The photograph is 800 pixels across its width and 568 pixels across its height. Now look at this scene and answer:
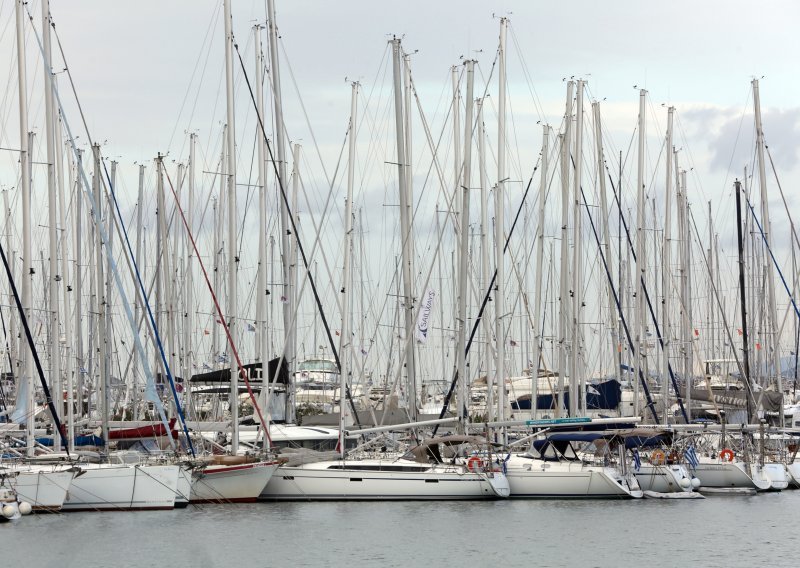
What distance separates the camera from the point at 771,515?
141 ft

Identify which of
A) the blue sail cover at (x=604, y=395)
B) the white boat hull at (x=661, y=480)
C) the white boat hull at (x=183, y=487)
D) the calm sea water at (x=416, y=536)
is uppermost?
the blue sail cover at (x=604, y=395)

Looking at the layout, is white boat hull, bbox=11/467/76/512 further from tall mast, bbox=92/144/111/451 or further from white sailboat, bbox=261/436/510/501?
white sailboat, bbox=261/436/510/501

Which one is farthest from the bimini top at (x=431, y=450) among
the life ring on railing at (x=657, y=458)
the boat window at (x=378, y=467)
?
the life ring on railing at (x=657, y=458)

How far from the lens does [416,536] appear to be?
1468 inches

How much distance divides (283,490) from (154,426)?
25.6 ft

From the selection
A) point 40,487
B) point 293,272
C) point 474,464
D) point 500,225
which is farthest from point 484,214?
point 40,487

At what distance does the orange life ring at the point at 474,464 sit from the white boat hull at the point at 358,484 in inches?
17.5

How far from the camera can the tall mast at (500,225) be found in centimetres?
4788

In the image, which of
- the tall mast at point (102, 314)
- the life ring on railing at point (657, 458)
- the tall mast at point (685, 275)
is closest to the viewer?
the tall mast at point (102, 314)

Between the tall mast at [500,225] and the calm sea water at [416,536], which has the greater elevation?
the tall mast at [500,225]

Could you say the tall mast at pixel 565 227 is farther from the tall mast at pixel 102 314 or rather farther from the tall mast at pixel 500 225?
the tall mast at pixel 102 314

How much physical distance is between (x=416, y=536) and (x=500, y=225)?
1471 centimetres

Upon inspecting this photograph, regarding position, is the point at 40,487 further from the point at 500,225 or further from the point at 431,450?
the point at 500,225

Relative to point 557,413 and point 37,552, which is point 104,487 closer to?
point 37,552
